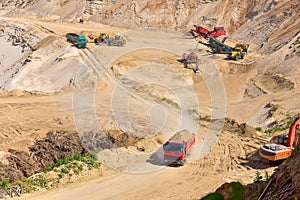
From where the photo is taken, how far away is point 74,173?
16.9 m

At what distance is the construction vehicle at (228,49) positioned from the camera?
123 ft

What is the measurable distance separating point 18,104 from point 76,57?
9.29m

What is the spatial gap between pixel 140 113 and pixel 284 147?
36.3ft

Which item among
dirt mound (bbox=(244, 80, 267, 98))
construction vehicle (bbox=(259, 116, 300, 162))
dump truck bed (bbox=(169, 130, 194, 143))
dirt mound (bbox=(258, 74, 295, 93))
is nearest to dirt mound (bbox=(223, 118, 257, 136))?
dump truck bed (bbox=(169, 130, 194, 143))

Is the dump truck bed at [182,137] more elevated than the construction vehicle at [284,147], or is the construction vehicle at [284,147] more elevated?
the construction vehicle at [284,147]

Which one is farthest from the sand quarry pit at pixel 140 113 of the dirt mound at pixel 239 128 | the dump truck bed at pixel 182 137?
the dump truck bed at pixel 182 137

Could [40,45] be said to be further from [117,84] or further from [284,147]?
[284,147]

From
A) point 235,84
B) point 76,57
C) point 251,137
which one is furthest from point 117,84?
point 251,137

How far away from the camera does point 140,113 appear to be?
25.6 metres

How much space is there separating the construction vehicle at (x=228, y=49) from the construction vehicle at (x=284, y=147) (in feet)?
70.2

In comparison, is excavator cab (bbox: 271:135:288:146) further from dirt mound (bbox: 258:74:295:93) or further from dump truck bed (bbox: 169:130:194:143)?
dirt mound (bbox: 258:74:295:93)

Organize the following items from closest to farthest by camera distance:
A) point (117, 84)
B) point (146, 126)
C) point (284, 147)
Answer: point (284, 147)
point (146, 126)
point (117, 84)

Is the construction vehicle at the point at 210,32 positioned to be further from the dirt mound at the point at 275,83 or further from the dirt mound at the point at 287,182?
the dirt mound at the point at 287,182

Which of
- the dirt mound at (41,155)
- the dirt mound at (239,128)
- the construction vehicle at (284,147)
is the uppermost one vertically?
the construction vehicle at (284,147)
